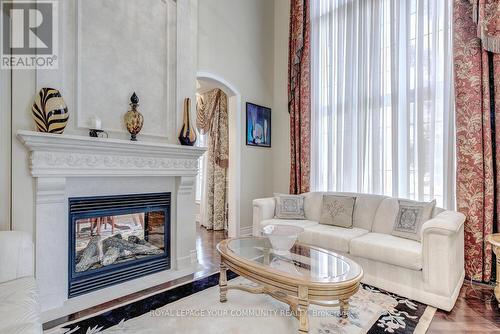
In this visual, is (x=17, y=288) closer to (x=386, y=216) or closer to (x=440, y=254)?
(x=440, y=254)

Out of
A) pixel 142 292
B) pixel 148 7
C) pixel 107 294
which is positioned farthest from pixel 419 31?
pixel 107 294

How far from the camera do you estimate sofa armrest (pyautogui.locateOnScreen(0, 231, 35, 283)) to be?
1689 millimetres

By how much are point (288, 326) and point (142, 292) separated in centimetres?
140

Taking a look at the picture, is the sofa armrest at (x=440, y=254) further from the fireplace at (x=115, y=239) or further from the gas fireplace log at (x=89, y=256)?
the gas fireplace log at (x=89, y=256)

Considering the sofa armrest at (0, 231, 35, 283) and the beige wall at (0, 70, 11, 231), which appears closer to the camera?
the sofa armrest at (0, 231, 35, 283)

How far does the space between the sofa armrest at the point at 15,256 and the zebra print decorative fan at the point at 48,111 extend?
2.69ft

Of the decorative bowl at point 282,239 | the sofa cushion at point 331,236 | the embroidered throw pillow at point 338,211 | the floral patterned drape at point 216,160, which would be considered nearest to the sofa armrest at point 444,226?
the sofa cushion at point 331,236

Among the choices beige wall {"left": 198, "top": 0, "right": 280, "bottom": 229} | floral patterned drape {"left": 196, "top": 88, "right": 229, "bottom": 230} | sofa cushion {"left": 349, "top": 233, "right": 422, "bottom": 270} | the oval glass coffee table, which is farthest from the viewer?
floral patterned drape {"left": 196, "top": 88, "right": 229, "bottom": 230}

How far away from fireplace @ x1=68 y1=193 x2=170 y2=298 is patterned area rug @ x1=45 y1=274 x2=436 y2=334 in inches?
18.1

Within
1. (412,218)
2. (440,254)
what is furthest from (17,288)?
(412,218)

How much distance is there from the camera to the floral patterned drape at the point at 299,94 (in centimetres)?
428
